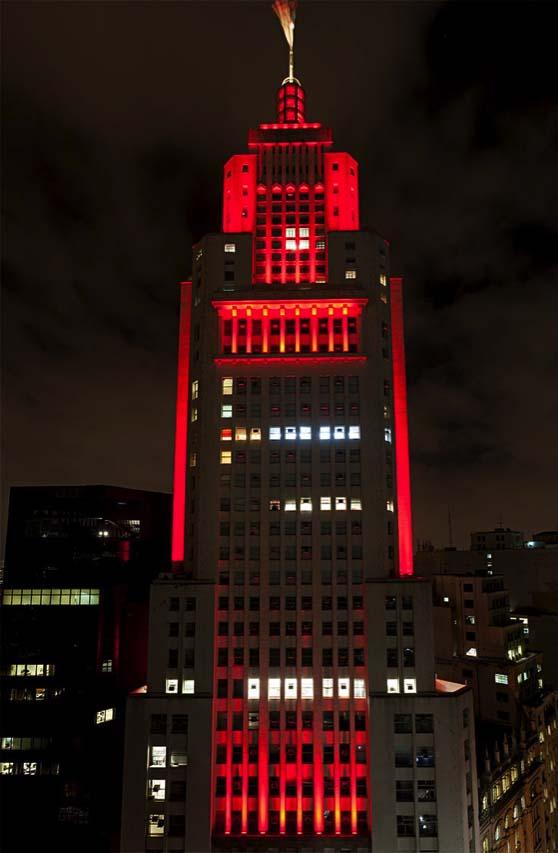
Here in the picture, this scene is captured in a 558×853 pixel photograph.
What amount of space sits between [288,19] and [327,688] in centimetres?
8746

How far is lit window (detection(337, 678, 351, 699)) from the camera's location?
61062 mm

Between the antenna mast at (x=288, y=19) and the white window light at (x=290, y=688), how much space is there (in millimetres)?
81726

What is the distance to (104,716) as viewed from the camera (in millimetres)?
78938

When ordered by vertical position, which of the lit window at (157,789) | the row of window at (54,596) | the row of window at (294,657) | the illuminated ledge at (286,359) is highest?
the illuminated ledge at (286,359)

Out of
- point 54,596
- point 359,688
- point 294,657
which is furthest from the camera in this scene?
point 54,596

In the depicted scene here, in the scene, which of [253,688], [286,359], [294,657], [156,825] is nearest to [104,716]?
[156,825]

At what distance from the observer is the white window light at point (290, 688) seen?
61375 mm

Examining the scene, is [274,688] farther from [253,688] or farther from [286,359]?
[286,359]

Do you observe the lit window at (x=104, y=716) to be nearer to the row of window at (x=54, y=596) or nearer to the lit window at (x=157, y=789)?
the row of window at (x=54, y=596)

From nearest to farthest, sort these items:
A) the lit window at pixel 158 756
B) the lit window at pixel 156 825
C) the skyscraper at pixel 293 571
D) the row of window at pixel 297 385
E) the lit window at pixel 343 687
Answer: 1. the lit window at pixel 156 825
2. the skyscraper at pixel 293 571
3. the lit window at pixel 158 756
4. the lit window at pixel 343 687
5. the row of window at pixel 297 385

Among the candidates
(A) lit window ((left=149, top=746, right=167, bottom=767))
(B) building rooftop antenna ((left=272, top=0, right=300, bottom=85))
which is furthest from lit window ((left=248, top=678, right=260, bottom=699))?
(B) building rooftop antenna ((left=272, top=0, right=300, bottom=85))

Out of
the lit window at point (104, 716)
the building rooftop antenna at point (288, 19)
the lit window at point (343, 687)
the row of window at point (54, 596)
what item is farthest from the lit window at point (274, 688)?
the building rooftop antenna at point (288, 19)

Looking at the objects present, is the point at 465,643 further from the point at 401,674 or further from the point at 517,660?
the point at 401,674

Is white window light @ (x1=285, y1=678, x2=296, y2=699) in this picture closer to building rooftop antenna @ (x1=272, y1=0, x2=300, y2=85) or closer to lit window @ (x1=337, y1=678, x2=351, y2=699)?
lit window @ (x1=337, y1=678, x2=351, y2=699)
